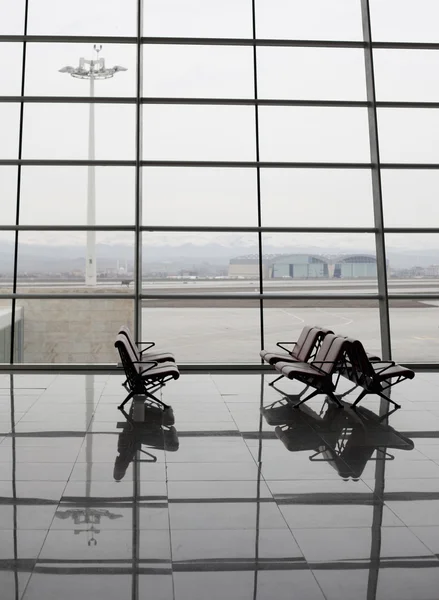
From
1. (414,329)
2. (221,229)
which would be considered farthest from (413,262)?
(414,329)

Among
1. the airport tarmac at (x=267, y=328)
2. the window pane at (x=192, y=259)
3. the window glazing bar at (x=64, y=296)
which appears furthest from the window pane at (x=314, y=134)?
the airport tarmac at (x=267, y=328)

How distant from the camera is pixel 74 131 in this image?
11320mm

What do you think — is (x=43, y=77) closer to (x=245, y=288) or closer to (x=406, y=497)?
(x=245, y=288)

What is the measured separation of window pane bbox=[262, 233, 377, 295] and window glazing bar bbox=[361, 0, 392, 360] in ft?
0.95

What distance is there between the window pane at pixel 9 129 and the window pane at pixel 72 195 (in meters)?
0.36

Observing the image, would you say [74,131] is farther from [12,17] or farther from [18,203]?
[12,17]

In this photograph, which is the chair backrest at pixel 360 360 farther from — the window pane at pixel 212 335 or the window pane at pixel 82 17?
the window pane at pixel 212 335

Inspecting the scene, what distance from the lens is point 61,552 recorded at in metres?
3.59

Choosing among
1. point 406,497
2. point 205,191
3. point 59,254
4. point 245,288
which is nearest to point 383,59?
point 205,191

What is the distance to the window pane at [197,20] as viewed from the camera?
37.0 ft

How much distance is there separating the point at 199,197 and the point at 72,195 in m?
2.05

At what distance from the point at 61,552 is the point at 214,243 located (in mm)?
8445

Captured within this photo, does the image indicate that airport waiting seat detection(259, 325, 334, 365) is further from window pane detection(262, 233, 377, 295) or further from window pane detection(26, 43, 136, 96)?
window pane detection(26, 43, 136, 96)

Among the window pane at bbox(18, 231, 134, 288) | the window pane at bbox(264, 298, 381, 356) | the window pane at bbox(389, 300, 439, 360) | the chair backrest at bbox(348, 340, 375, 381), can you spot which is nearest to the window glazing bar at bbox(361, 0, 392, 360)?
the chair backrest at bbox(348, 340, 375, 381)
